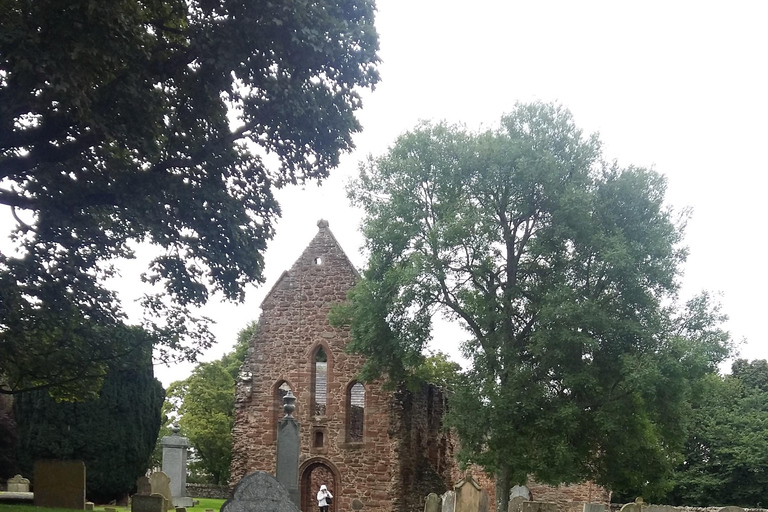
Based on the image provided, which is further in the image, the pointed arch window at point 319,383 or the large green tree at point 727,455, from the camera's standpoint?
the large green tree at point 727,455

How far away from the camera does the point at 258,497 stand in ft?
34.3

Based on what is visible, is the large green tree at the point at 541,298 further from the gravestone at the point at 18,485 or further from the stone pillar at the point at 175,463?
the gravestone at the point at 18,485

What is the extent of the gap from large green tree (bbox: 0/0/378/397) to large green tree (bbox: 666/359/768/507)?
27957 mm

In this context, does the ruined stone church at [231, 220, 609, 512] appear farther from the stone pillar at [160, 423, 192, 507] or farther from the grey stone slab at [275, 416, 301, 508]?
the grey stone slab at [275, 416, 301, 508]

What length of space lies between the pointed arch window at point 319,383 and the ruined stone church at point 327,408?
69 millimetres

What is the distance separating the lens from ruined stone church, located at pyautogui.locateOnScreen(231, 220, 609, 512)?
25.3 metres


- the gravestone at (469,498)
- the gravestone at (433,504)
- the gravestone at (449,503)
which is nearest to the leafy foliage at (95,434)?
the gravestone at (433,504)

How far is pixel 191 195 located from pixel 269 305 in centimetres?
1546

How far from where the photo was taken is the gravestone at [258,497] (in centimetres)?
1038

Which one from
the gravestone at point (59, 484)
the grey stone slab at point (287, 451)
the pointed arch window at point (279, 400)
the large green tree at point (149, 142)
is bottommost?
the gravestone at point (59, 484)

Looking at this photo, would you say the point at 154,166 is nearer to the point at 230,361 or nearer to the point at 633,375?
the point at 633,375

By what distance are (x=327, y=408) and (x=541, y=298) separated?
8.50m

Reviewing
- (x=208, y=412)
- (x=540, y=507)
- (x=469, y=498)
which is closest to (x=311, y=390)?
(x=469, y=498)

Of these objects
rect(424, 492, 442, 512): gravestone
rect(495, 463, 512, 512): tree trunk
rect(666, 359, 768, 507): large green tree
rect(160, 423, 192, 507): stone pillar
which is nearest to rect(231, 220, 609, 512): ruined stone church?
rect(160, 423, 192, 507): stone pillar
